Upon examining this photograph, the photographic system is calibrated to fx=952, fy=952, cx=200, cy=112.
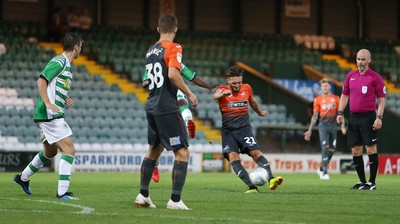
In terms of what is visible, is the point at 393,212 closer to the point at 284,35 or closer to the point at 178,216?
the point at 178,216

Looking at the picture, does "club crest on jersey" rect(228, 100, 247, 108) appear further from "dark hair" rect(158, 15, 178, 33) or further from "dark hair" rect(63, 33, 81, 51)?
"dark hair" rect(158, 15, 178, 33)

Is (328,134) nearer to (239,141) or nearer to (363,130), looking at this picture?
(363,130)

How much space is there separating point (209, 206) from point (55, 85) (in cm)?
271

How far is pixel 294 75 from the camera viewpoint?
33.3m

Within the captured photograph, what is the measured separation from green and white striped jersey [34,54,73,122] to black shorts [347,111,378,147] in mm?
5732

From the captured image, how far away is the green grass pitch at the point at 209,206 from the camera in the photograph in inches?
396

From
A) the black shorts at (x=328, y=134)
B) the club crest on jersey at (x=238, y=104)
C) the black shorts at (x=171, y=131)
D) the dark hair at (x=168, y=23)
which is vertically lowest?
the black shorts at (x=328, y=134)

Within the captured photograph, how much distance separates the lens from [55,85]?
12.8 metres

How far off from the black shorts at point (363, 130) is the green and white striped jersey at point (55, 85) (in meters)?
5.73

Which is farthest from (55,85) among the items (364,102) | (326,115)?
A: (326,115)

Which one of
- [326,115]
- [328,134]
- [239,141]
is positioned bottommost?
[328,134]

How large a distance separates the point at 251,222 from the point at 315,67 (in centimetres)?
2529

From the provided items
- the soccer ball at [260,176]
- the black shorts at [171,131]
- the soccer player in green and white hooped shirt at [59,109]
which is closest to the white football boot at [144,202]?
the black shorts at [171,131]

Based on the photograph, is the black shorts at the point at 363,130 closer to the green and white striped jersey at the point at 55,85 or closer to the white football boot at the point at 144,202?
the green and white striped jersey at the point at 55,85
